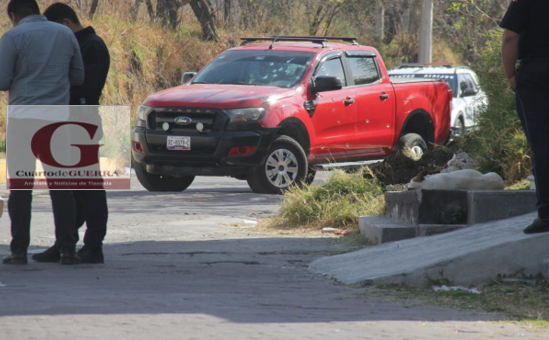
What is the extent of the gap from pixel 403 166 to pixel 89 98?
539 cm

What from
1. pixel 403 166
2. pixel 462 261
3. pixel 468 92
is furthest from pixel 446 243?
pixel 468 92

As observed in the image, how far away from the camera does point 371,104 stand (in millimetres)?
13469

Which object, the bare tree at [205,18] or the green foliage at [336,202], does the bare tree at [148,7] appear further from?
the green foliage at [336,202]

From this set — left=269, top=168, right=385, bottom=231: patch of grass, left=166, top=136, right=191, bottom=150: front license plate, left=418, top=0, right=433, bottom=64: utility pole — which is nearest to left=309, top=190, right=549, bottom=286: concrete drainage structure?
left=269, top=168, right=385, bottom=231: patch of grass

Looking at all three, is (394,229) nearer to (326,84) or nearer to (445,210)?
(445,210)

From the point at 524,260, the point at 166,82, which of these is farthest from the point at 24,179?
the point at 166,82

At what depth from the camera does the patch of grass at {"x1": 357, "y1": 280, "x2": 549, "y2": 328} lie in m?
4.85

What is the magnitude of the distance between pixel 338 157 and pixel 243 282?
735cm

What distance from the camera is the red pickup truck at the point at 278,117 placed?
11703mm

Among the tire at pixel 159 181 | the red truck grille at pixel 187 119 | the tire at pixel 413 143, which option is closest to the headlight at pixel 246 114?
the red truck grille at pixel 187 119

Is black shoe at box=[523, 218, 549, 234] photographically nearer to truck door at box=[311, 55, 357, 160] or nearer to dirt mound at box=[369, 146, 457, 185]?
dirt mound at box=[369, 146, 457, 185]

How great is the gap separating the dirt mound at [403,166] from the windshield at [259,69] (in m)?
1.97

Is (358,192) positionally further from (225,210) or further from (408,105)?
(408,105)

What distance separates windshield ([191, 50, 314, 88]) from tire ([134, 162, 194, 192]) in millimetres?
1378
